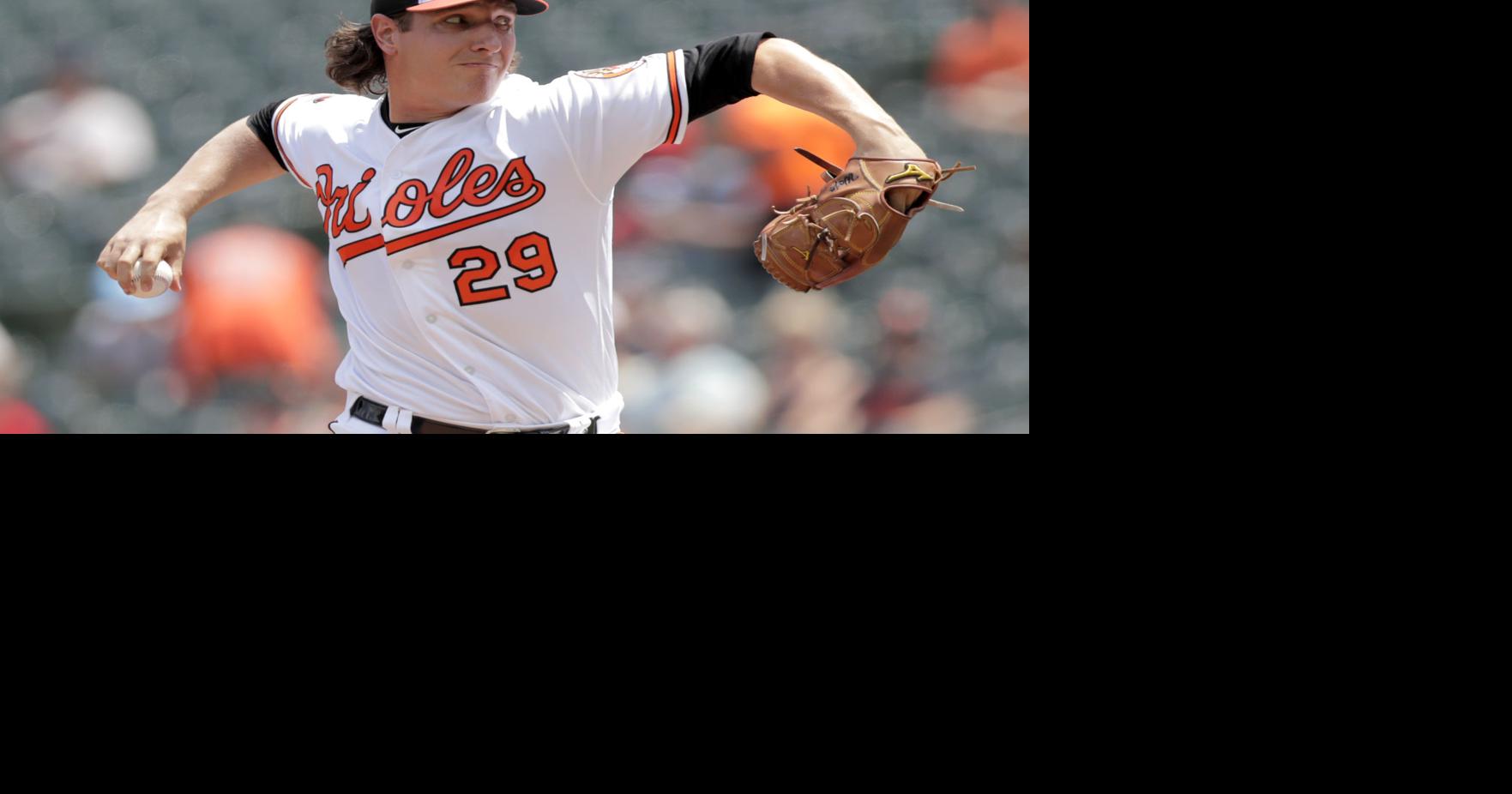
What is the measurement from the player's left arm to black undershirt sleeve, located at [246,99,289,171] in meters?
0.66

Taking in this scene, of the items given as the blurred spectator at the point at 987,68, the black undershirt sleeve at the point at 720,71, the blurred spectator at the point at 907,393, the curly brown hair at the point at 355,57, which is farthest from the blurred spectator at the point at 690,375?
the black undershirt sleeve at the point at 720,71

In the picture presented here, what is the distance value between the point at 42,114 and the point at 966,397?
2.75 metres

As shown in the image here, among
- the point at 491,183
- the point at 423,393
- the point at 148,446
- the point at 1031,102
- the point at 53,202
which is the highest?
the point at 53,202

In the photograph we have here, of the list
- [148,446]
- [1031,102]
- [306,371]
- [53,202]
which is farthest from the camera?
[53,202]

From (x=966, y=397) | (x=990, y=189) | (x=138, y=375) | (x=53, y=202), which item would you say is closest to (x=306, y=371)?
(x=138, y=375)

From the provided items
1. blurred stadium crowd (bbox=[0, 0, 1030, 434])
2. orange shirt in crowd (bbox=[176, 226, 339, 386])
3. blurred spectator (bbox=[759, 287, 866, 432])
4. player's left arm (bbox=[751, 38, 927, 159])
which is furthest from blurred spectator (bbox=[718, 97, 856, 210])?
player's left arm (bbox=[751, 38, 927, 159])

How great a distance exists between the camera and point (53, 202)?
11.9 feet

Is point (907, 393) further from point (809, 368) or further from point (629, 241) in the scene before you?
point (629, 241)

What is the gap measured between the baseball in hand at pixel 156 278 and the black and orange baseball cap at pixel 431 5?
414 millimetres

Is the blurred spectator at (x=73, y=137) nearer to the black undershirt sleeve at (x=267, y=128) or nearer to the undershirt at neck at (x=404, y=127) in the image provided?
the black undershirt sleeve at (x=267, y=128)

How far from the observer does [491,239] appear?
1.53m

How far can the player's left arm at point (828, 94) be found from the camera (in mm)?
1299

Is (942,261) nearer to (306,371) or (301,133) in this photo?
(306,371)

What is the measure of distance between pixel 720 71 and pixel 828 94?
155 millimetres
